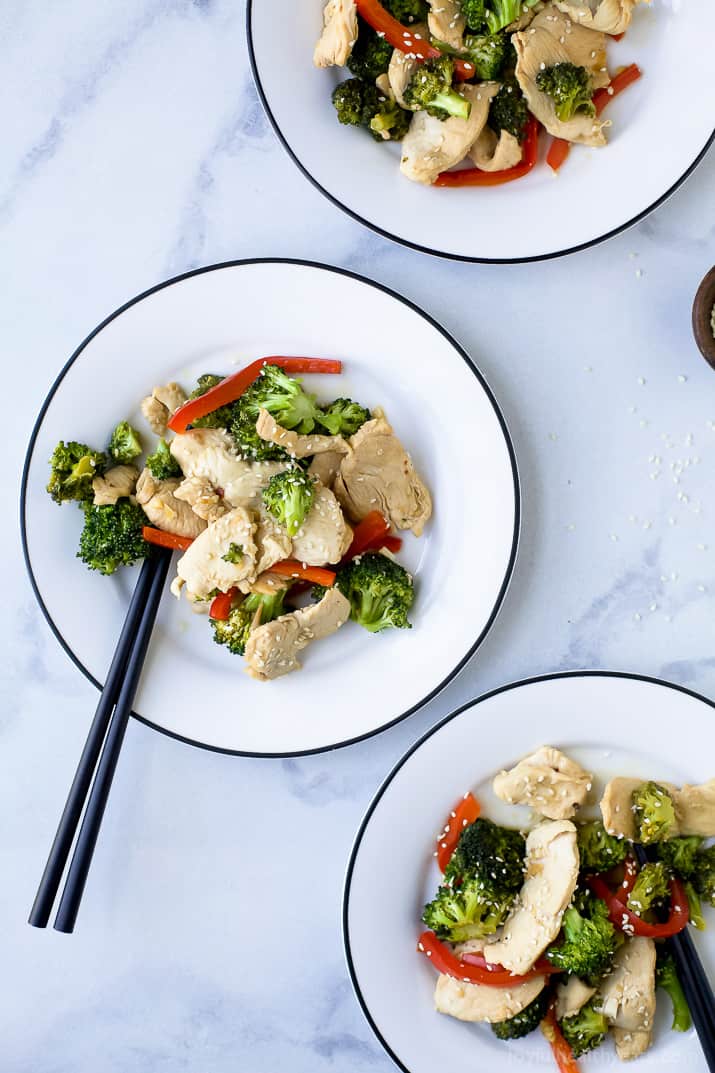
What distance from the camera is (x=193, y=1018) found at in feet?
9.49

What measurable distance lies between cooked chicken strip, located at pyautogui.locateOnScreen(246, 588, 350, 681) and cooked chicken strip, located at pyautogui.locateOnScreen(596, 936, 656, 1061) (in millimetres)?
1206

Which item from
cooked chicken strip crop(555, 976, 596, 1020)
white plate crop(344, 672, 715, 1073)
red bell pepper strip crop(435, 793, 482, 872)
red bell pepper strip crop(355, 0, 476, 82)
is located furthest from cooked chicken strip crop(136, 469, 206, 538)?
cooked chicken strip crop(555, 976, 596, 1020)

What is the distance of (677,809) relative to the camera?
2574 millimetres

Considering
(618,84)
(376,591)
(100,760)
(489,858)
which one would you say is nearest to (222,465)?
(376,591)

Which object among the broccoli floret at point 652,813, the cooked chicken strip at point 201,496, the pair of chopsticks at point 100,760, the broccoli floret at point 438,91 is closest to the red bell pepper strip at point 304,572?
the cooked chicken strip at point 201,496

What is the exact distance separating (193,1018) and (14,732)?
1031 mm

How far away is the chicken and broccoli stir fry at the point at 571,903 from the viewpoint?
2.55m

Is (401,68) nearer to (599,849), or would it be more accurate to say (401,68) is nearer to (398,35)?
(398,35)

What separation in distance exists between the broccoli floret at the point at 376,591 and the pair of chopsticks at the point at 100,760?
1.61 feet

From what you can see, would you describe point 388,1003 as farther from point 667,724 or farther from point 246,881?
point 667,724

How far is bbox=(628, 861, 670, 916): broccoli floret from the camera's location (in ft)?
8.30

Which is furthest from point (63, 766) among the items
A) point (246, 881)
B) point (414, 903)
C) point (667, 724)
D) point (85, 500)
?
point (667, 724)

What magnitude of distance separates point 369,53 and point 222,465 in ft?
3.83

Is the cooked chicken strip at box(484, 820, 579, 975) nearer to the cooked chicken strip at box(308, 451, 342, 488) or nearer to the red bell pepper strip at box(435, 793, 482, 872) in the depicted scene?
the red bell pepper strip at box(435, 793, 482, 872)
